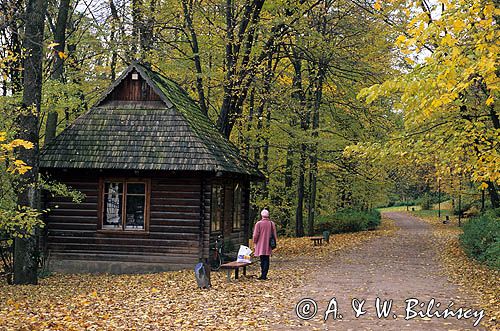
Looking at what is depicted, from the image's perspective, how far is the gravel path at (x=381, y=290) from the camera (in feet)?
31.5

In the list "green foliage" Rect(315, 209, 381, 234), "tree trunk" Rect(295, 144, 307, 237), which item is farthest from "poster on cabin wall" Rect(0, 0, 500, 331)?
"green foliage" Rect(315, 209, 381, 234)

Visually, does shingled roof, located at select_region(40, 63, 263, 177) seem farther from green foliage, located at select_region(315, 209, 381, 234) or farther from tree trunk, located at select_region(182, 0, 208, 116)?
green foliage, located at select_region(315, 209, 381, 234)

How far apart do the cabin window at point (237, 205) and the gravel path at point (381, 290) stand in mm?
3748

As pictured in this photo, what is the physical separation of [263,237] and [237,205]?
650 centimetres

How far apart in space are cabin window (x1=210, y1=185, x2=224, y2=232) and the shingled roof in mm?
1043

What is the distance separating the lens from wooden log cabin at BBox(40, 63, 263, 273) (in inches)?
695

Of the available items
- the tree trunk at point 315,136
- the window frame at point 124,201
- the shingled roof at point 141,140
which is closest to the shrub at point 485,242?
the tree trunk at point 315,136

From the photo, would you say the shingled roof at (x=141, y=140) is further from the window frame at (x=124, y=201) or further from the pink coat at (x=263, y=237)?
the pink coat at (x=263, y=237)

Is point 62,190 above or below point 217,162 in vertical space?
below

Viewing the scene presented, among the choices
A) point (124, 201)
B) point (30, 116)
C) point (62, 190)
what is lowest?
point (124, 201)

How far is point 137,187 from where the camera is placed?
1809cm

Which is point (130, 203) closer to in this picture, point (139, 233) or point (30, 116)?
point (139, 233)

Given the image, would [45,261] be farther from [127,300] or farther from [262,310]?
[262,310]

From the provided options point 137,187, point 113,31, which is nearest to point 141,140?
point 137,187
